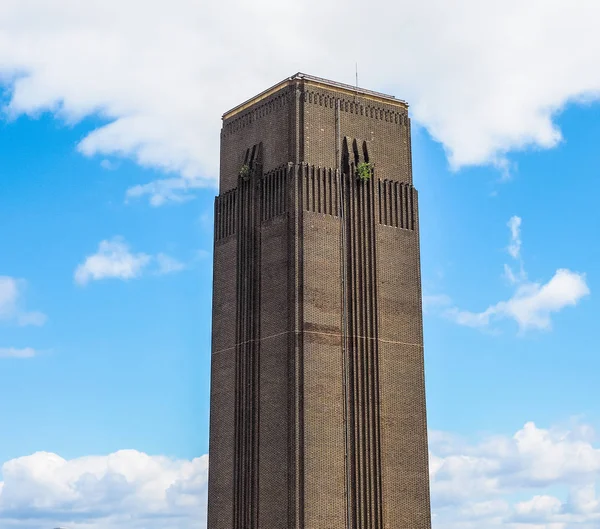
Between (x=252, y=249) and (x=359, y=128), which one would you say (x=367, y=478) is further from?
(x=359, y=128)

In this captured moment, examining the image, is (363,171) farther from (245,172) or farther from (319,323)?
(319,323)

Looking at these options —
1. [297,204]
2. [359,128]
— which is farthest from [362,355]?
[359,128]

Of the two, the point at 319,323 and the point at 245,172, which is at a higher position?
the point at 245,172

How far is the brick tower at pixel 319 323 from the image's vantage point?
159 feet

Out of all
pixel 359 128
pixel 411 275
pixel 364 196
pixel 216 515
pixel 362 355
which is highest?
pixel 359 128

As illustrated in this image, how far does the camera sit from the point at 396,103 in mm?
54344

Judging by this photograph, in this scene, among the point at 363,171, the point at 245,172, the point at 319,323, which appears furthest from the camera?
the point at 245,172

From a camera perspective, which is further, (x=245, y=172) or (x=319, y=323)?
(x=245, y=172)

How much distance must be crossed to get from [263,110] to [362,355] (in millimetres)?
12147

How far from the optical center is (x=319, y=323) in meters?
49.4

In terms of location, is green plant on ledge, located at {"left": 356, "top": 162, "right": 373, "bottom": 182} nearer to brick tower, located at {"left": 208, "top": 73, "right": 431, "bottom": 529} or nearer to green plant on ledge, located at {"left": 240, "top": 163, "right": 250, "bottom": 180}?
brick tower, located at {"left": 208, "top": 73, "right": 431, "bottom": 529}

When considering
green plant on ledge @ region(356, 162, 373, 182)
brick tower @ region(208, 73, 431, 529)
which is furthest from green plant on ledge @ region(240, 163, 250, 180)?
green plant on ledge @ region(356, 162, 373, 182)

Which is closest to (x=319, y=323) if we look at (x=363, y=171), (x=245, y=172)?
(x=363, y=171)

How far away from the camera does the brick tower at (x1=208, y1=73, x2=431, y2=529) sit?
159 feet
